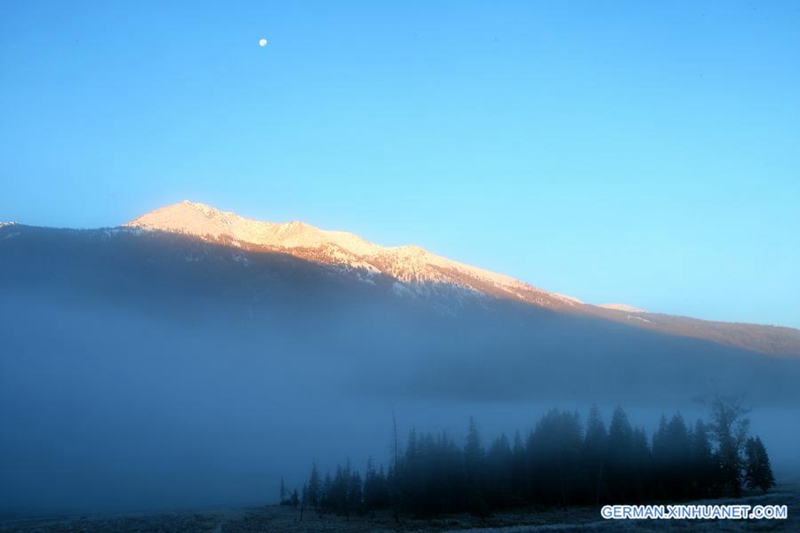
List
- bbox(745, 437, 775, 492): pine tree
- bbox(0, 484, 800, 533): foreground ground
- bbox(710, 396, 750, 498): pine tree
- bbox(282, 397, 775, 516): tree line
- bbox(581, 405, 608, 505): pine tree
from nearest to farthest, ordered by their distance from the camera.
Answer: bbox(0, 484, 800, 533): foreground ground
bbox(710, 396, 750, 498): pine tree
bbox(282, 397, 775, 516): tree line
bbox(581, 405, 608, 505): pine tree
bbox(745, 437, 775, 492): pine tree

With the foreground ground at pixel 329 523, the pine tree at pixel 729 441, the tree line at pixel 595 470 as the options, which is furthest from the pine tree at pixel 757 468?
the foreground ground at pixel 329 523

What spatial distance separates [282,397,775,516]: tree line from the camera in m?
65.1

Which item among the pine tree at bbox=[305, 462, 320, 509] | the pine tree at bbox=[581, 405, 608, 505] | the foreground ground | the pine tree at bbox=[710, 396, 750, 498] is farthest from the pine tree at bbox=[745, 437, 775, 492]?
the pine tree at bbox=[305, 462, 320, 509]

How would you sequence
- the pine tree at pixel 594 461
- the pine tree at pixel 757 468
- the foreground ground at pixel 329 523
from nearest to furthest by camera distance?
the foreground ground at pixel 329 523 → the pine tree at pixel 594 461 → the pine tree at pixel 757 468

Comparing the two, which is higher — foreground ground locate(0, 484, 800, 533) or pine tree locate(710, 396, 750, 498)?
pine tree locate(710, 396, 750, 498)

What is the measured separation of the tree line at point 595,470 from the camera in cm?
6506

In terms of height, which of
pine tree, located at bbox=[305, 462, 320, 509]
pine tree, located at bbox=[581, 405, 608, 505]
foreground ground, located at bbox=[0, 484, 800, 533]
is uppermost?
pine tree, located at bbox=[581, 405, 608, 505]

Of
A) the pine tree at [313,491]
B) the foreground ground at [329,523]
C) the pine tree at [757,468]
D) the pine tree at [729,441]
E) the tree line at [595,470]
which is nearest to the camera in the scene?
the foreground ground at [329,523]

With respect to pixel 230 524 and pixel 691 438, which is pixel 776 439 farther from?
pixel 230 524

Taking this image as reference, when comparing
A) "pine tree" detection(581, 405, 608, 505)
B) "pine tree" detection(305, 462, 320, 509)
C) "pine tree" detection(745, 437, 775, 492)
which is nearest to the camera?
"pine tree" detection(581, 405, 608, 505)

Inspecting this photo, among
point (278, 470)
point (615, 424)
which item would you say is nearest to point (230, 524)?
point (615, 424)

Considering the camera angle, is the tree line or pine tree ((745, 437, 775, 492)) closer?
the tree line

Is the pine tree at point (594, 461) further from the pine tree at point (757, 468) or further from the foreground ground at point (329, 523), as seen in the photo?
the pine tree at point (757, 468)

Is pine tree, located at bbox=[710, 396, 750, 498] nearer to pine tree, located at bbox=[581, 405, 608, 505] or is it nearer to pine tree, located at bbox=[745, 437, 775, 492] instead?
pine tree, located at bbox=[745, 437, 775, 492]
